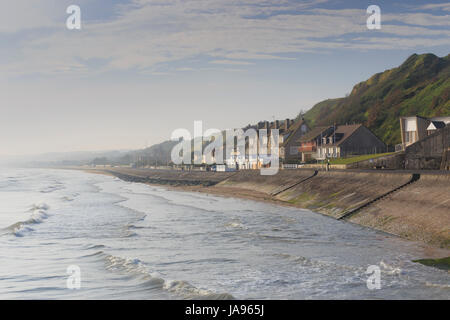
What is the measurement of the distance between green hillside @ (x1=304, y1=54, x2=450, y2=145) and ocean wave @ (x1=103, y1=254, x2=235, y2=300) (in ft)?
330

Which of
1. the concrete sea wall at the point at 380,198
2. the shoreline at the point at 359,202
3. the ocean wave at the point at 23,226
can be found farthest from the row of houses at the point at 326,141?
the ocean wave at the point at 23,226

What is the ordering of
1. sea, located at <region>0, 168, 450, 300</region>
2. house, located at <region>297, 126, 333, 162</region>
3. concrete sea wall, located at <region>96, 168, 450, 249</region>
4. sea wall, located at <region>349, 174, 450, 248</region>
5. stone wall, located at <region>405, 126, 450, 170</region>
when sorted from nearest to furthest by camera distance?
sea, located at <region>0, 168, 450, 300</region> < sea wall, located at <region>349, 174, 450, 248</region> < concrete sea wall, located at <region>96, 168, 450, 249</region> < stone wall, located at <region>405, 126, 450, 170</region> < house, located at <region>297, 126, 333, 162</region>

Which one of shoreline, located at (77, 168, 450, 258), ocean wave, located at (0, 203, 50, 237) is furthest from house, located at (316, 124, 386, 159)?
ocean wave, located at (0, 203, 50, 237)

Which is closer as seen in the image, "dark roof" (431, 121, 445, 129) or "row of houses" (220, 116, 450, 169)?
"dark roof" (431, 121, 445, 129)

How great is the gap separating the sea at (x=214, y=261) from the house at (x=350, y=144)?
60092 millimetres

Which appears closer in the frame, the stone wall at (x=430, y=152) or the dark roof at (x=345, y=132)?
the stone wall at (x=430, y=152)

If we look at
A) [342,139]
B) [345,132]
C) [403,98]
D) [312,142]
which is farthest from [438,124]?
[403,98]

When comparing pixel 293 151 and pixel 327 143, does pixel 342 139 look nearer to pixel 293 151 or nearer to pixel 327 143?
pixel 327 143

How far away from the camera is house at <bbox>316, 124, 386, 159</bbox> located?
9731cm

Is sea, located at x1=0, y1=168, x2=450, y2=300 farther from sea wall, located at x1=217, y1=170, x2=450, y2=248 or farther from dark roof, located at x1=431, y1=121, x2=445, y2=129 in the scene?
dark roof, located at x1=431, y1=121, x2=445, y2=129

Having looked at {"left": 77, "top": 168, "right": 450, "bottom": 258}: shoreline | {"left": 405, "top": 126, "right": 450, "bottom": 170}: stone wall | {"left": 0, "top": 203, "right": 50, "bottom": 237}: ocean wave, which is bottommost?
{"left": 0, "top": 203, "right": 50, "bottom": 237}: ocean wave

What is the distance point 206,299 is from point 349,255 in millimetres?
9986

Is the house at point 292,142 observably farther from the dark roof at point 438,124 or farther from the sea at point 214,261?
the sea at point 214,261

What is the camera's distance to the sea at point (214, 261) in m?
18.3
